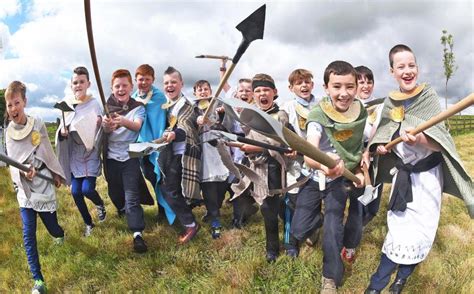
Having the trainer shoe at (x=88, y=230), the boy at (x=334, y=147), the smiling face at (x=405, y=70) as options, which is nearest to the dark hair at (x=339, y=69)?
the boy at (x=334, y=147)

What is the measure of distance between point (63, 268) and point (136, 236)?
0.78 metres

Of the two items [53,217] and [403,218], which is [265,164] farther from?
[53,217]

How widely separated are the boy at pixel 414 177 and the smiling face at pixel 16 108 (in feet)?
11.0

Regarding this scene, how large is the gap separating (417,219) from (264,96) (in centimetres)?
172

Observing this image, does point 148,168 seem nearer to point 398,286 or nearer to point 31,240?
point 31,240

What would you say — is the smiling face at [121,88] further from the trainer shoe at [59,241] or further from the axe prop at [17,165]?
the trainer shoe at [59,241]

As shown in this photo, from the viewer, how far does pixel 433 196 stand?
3.25m

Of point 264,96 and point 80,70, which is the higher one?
point 80,70

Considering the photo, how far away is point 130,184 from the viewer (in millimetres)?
4586

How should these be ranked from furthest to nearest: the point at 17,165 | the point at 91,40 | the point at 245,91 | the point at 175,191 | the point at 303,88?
the point at 245,91, the point at 175,191, the point at 303,88, the point at 17,165, the point at 91,40

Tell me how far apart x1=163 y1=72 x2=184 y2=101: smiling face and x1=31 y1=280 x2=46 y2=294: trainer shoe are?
2.39m

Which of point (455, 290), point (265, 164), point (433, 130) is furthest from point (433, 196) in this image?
point (265, 164)

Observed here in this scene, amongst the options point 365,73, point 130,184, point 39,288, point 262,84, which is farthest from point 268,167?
point 39,288

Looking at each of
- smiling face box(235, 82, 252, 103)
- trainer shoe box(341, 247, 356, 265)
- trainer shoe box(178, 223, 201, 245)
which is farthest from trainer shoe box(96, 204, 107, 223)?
trainer shoe box(341, 247, 356, 265)
